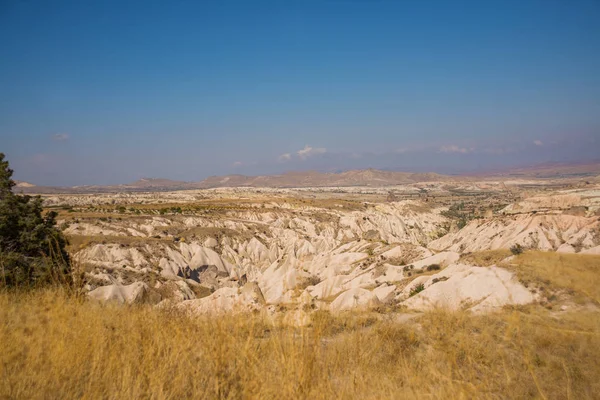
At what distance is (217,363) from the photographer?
10.0 feet

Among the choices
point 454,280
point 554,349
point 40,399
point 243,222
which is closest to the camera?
point 40,399

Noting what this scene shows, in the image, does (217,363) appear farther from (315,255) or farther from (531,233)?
(531,233)

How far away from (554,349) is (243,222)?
154 ft

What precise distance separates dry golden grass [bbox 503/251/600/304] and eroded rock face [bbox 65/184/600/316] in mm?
619

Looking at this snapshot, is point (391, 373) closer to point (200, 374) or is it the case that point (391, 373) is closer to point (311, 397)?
point (311, 397)

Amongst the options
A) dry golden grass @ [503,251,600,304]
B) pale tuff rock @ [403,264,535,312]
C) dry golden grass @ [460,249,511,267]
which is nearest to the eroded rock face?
pale tuff rock @ [403,264,535,312]

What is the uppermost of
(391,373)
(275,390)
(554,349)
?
(275,390)

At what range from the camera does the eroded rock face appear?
13.7 metres

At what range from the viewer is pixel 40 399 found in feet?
8.46

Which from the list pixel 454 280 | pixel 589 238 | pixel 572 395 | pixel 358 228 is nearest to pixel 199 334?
pixel 572 395

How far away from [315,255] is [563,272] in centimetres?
2967

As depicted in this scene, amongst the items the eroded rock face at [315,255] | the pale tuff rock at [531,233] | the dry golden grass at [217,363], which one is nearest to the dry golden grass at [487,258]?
the eroded rock face at [315,255]

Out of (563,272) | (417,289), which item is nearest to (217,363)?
(563,272)

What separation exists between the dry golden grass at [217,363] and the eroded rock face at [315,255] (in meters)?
0.64
